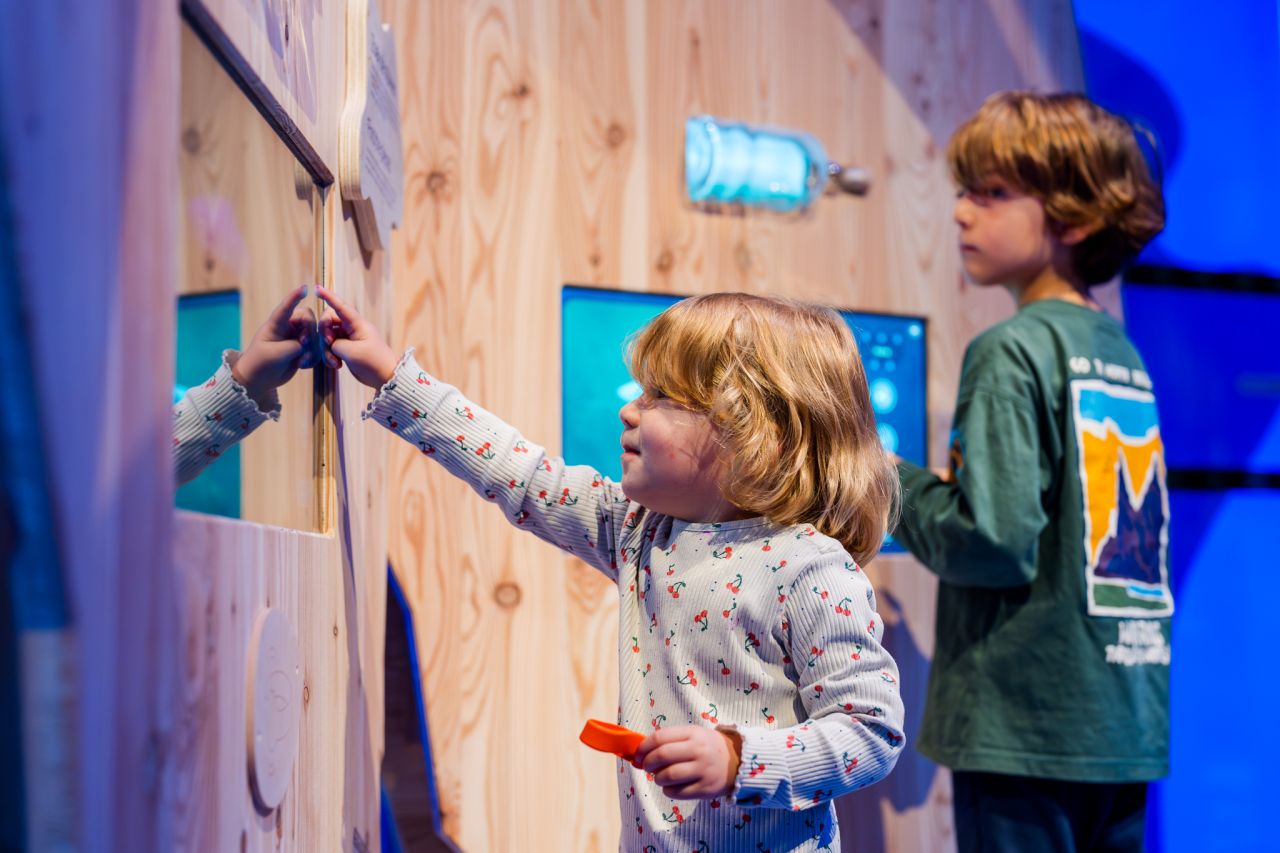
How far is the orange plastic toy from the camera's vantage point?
2.75 ft

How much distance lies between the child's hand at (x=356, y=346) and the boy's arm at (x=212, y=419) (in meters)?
0.19

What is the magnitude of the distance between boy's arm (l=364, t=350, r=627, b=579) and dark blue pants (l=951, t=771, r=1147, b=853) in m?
0.63

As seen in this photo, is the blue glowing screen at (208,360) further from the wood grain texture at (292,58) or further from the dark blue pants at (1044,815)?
the dark blue pants at (1044,815)

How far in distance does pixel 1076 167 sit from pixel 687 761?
43.3 inches

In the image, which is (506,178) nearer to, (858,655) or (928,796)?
(858,655)

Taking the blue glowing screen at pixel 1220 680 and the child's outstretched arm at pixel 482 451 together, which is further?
the blue glowing screen at pixel 1220 680

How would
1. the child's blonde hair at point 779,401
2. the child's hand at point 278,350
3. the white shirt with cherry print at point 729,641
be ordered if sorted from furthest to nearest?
the child's blonde hair at point 779,401
the white shirt with cherry print at point 729,641
the child's hand at point 278,350

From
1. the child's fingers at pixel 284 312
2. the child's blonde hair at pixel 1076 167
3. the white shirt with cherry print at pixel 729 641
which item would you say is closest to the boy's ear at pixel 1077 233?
the child's blonde hair at pixel 1076 167

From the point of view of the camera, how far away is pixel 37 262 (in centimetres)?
44

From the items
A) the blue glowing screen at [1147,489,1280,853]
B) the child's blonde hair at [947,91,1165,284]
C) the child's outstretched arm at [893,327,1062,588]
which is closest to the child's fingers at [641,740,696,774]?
the child's outstretched arm at [893,327,1062,588]

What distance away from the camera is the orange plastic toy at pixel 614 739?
0.84m

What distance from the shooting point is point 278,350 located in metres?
0.86

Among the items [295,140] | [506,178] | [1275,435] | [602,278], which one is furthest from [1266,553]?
[295,140]

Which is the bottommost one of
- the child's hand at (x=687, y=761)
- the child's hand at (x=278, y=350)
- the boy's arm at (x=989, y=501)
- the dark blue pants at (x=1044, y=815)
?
the dark blue pants at (x=1044, y=815)
